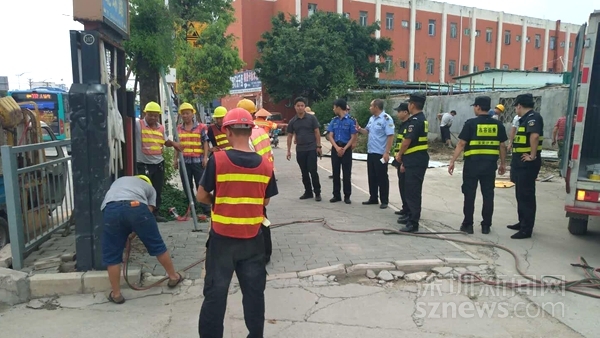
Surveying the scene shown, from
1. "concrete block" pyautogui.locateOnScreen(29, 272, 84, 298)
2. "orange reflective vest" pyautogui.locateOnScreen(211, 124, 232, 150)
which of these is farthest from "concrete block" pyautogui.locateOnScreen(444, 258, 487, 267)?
"concrete block" pyautogui.locateOnScreen(29, 272, 84, 298)

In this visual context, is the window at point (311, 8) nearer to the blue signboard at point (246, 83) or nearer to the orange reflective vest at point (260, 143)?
the blue signboard at point (246, 83)

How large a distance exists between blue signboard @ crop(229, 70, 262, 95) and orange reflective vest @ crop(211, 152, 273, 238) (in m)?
32.4

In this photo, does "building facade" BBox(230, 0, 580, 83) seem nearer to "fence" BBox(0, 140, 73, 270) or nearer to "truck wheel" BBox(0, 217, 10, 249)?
"fence" BBox(0, 140, 73, 270)

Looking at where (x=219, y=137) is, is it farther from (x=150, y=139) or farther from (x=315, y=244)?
(x=315, y=244)

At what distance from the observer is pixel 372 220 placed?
22.2 ft

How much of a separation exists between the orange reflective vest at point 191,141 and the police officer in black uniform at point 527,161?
4634mm

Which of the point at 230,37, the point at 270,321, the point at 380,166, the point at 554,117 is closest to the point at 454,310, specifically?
the point at 270,321

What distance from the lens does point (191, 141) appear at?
688cm

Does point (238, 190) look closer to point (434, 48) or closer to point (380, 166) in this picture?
point (380, 166)

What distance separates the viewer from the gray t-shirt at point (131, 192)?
3922mm

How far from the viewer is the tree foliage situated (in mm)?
29562

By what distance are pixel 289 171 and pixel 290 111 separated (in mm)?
24479

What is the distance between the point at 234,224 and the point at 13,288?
104 inches

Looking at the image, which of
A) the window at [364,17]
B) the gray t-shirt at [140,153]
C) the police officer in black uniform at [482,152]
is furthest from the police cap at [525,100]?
the window at [364,17]
